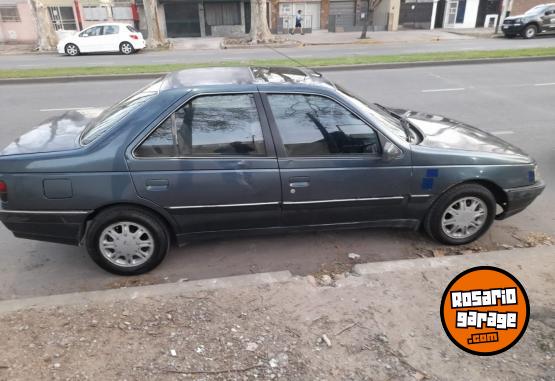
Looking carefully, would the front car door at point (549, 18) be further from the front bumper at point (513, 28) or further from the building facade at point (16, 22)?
the building facade at point (16, 22)

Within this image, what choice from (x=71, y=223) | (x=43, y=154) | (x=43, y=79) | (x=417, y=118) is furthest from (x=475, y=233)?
(x=43, y=79)

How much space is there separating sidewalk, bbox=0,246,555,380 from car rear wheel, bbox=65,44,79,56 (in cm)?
2020

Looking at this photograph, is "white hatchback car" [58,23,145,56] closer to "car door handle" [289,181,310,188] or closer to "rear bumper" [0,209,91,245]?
"rear bumper" [0,209,91,245]

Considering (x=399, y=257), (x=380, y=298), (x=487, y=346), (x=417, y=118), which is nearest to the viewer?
(x=487, y=346)

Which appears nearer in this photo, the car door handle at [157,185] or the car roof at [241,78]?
the car door handle at [157,185]

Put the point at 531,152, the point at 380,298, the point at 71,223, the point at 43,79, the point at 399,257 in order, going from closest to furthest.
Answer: the point at 380,298 → the point at 71,223 → the point at 399,257 → the point at 531,152 → the point at 43,79

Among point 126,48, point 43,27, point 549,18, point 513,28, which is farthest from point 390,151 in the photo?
point 549,18

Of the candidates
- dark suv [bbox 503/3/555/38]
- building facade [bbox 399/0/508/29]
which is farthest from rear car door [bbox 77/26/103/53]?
building facade [bbox 399/0/508/29]

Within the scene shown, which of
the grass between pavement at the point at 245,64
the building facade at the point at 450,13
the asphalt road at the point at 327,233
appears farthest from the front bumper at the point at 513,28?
the asphalt road at the point at 327,233

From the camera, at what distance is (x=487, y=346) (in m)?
2.45

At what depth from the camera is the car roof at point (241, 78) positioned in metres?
3.43

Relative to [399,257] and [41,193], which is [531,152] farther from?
[41,193]

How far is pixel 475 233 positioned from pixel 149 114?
9.90 feet

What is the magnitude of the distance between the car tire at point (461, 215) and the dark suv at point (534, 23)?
23.4 m
